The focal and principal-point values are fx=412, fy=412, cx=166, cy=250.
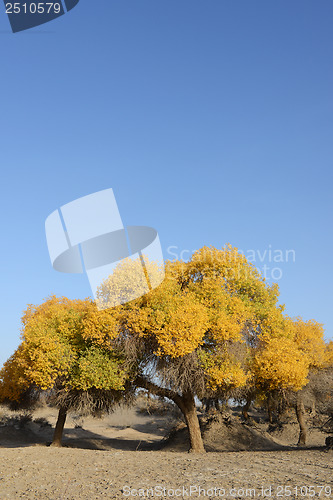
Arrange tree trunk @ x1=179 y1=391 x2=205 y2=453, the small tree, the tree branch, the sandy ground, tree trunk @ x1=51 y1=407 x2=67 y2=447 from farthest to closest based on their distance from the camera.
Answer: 1. tree trunk @ x1=51 y1=407 x2=67 y2=447
2. tree trunk @ x1=179 y1=391 x2=205 y2=453
3. the tree branch
4. the small tree
5. the sandy ground

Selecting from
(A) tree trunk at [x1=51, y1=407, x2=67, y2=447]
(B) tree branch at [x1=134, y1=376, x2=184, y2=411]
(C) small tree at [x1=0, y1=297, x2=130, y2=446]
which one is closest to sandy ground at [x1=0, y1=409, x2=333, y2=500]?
(C) small tree at [x1=0, y1=297, x2=130, y2=446]

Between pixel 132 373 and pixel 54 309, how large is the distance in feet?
21.3

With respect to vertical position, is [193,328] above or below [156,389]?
above

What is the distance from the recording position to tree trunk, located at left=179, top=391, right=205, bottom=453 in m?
19.6

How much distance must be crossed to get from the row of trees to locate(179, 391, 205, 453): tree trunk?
0.04 m

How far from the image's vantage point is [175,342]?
55.9 ft

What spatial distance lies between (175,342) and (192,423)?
213 inches

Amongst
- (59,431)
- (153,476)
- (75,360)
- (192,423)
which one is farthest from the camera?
(59,431)

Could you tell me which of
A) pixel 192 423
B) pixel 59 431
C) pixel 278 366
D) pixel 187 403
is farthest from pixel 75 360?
pixel 278 366

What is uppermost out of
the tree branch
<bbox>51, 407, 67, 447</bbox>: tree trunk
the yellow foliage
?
the yellow foliage

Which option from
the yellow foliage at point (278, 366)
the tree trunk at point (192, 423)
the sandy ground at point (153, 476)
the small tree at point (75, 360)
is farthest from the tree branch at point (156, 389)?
the yellow foliage at point (278, 366)

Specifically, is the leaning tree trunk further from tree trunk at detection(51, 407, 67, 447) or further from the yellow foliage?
tree trunk at detection(51, 407, 67, 447)

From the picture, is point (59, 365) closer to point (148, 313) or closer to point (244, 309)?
point (148, 313)

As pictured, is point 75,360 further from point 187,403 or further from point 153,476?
point 153,476
